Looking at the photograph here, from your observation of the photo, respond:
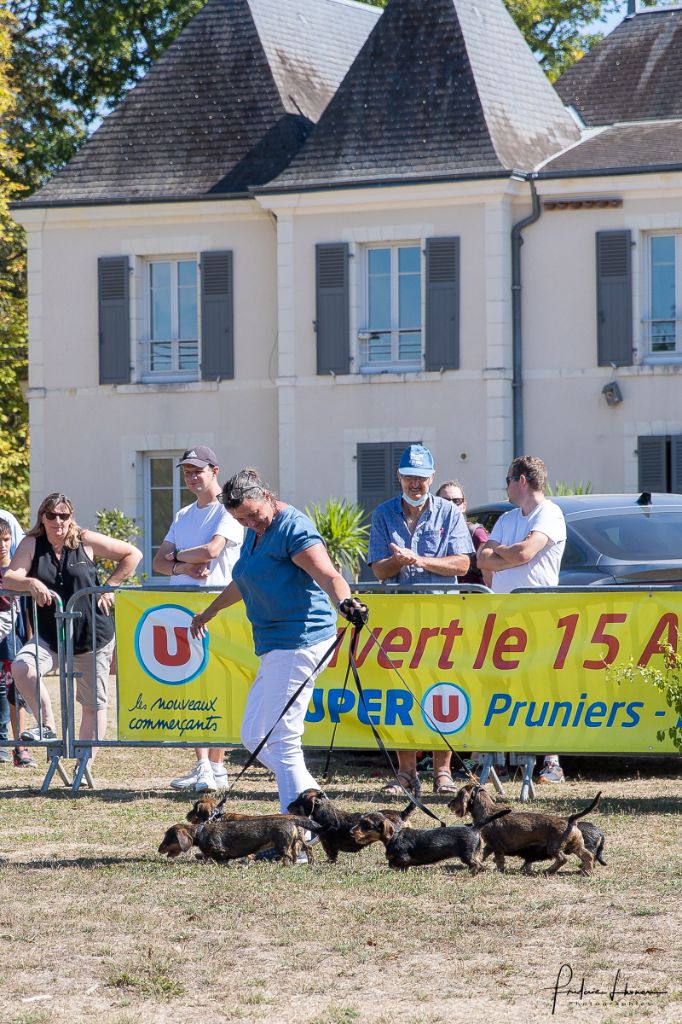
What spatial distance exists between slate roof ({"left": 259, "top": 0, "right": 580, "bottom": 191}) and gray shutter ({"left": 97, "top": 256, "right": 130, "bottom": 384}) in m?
3.15

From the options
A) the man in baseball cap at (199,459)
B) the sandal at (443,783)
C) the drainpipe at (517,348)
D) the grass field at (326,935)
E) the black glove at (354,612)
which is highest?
the drainpipe at (517,348)

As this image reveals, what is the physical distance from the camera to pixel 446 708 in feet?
32.0

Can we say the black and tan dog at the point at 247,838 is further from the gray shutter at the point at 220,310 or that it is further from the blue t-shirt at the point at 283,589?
the gray shutter at the point at 220,310

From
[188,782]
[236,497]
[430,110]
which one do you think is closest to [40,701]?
[188,782]

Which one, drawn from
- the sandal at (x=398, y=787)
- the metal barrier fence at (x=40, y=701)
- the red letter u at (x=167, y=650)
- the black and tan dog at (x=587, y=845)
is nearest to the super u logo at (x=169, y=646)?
the red letter u at (x=167, y=650)

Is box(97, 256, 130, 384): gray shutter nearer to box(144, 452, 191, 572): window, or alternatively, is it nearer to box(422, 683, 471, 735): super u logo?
box(144, 452, 191, 572): window

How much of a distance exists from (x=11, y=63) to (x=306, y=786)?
30.3 metres

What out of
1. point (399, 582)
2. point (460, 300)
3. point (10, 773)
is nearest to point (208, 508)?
point (399, 582)

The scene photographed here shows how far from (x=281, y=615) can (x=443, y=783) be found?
2.42 m

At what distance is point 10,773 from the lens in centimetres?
1114

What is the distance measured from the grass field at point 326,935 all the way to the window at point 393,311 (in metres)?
17.5

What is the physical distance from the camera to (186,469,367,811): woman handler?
305 inches

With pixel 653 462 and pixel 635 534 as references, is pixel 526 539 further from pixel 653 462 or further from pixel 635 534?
pixel 653 462

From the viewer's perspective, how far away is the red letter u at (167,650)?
33.3 feet
